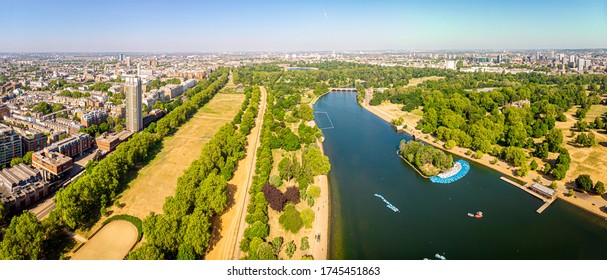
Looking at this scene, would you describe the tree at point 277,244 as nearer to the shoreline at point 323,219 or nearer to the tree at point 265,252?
the tree at point 265,252

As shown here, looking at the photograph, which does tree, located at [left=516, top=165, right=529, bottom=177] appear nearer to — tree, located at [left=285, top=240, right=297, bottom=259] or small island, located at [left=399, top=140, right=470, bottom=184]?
small island, located at [left=399, top=140, right=470, bottom=184]

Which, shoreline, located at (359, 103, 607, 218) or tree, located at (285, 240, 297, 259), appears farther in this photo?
shoreline, located at (359, 103, 607, 218)

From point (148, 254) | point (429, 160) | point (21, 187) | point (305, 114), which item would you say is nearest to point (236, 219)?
point (148, 254)

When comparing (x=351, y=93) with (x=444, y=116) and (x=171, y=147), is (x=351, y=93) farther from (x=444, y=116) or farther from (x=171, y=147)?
(x=171, y=147)

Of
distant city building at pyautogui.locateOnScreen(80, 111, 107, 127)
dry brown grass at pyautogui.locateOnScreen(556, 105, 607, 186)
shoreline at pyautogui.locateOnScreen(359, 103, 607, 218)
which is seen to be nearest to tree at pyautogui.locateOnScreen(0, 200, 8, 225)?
distant city building at pyautogui.locateOnScreen(80, 111, 107, 127)

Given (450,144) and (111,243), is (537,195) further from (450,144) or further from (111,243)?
(111,243)

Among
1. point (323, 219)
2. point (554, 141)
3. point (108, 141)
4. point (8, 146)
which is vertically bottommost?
point (323, 219)
